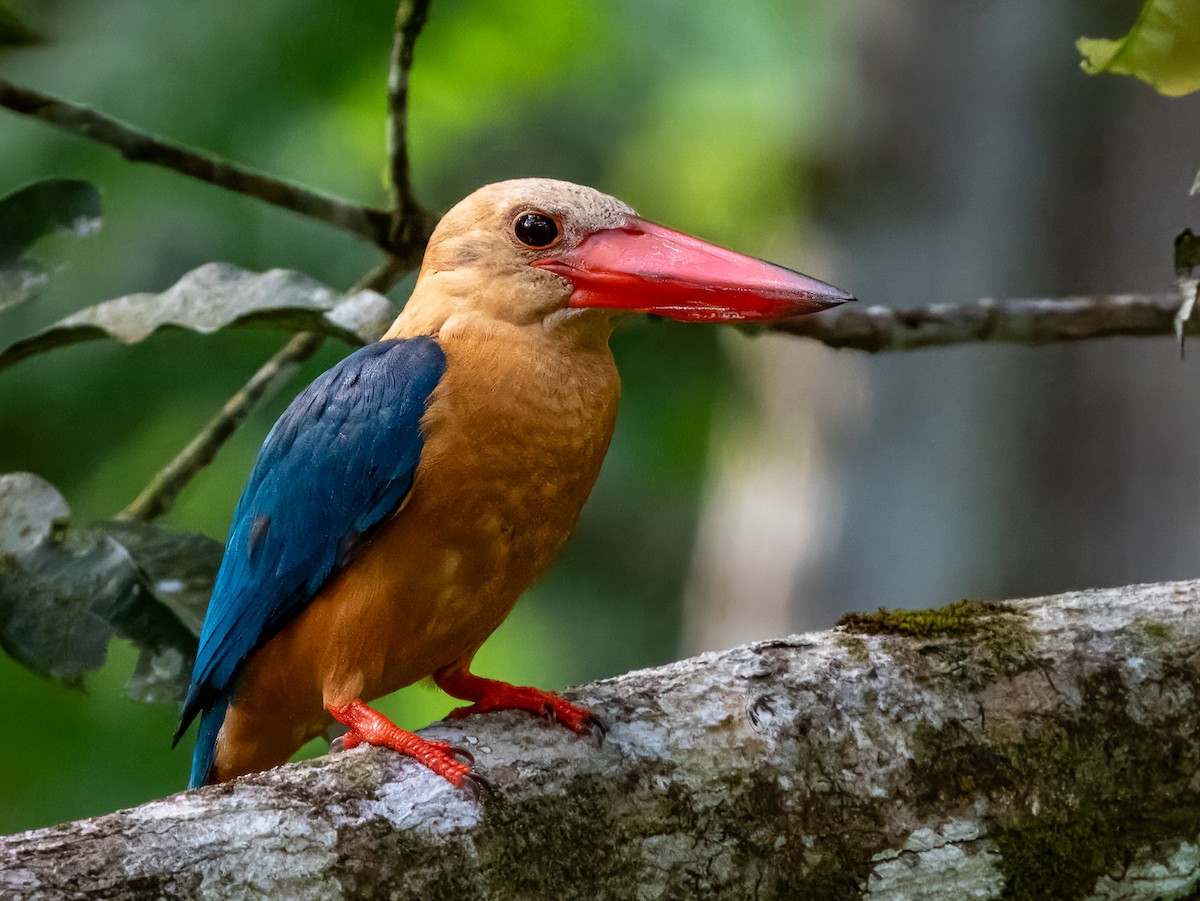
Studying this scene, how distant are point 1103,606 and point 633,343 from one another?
2.71 meters

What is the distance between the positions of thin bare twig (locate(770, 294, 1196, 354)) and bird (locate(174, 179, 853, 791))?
3.18 feet

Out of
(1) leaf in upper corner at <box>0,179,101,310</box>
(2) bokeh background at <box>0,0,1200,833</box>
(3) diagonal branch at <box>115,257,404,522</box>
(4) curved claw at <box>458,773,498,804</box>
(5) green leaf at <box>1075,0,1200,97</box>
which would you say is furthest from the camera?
(2) bokeh background at <box>0,0,1200,833</box>

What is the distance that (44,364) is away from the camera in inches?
160

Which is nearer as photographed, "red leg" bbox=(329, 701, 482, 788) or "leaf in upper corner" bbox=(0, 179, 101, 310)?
"red leg" bbox=(329, 701, 482, 788)

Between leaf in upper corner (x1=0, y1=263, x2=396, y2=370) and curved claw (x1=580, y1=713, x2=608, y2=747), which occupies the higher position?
leaf in upper corner (x1=0, y1=263, x2=396, y2=370)

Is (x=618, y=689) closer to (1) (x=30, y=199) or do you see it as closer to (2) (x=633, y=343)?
(1) (x=30, y=199)

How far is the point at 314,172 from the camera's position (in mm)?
4402

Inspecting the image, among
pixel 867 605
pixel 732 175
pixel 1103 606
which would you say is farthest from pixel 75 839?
pixel 732 175

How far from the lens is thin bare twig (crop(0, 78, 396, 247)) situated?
9.33 feet

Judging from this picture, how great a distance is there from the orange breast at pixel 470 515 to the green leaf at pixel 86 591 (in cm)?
36

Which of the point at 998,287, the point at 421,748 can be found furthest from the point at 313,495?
the point at 998,287

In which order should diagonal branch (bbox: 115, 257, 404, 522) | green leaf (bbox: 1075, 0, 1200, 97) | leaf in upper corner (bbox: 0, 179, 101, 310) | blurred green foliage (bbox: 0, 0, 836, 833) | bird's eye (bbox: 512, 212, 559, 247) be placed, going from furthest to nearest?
blurred green foliage (bbox: 0, 0, 836, 833) < diagonal branch (bbox: 115, 257, 404, 522) < leaf in upper corner (bbox: 0, 179, 101, 310) < bird's eye (bbox: 512, 212, 559, 247) < green leaf (bbox: 1075, 0, 1200, 97)

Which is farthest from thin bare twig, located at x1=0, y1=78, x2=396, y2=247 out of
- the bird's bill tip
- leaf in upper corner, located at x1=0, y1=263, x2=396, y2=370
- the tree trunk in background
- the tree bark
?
the tree trunk in background

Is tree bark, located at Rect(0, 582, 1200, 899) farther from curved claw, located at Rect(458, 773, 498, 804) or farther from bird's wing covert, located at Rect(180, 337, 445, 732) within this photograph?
bird's wing covert, located at Rect(180, 337, 445, 732)
